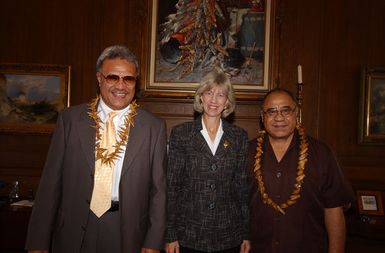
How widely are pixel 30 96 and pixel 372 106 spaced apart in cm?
381

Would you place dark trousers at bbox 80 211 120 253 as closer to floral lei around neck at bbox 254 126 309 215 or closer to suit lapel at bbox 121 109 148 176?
suit lapel at bbox 121 109 148 176

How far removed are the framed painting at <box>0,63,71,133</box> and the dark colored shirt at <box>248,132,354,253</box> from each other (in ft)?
8.53

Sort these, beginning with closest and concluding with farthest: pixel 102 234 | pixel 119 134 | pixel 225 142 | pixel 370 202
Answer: pixel 102 234, pixel 119 134, pixel 225 142, pixel 370 202

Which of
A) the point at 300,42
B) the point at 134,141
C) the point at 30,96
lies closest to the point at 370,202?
the point at 300,42

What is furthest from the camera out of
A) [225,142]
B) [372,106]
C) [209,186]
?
[372,106]

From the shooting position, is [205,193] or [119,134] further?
[205,193]

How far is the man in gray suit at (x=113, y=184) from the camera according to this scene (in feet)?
6.54

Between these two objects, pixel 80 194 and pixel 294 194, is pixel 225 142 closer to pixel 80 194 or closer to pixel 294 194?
pixel 294 194

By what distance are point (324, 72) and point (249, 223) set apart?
224 centimetres

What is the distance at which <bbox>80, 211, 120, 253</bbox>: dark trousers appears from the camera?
78.2 inches

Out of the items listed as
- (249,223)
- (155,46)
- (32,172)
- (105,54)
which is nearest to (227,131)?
(249,223)

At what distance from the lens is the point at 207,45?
3.76m

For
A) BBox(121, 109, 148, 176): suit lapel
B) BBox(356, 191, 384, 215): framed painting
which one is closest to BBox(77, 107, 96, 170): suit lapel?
BBox(121, 109, 148, 176): suit lapel

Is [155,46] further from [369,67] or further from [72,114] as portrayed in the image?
[369,67]
